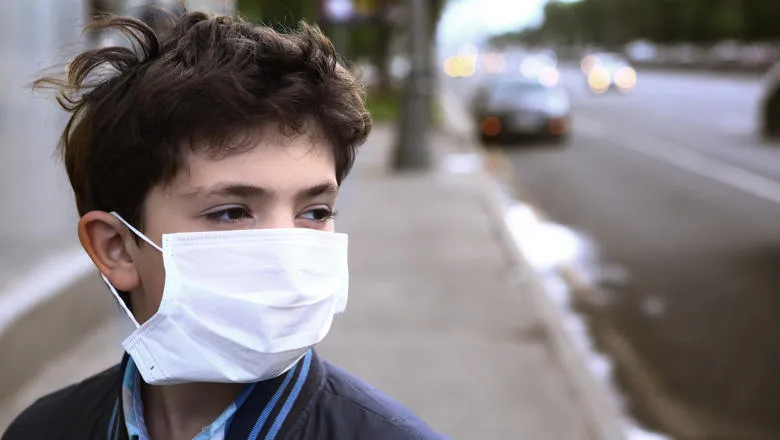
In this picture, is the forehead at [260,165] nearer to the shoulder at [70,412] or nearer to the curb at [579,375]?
the shoulder at [70,412]

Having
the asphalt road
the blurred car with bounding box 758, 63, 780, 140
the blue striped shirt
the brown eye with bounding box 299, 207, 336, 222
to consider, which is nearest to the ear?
the blue striped shirt

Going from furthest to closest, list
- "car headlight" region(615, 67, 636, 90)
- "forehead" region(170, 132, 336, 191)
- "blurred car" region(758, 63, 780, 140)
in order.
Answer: "car headlight" region(615, 67, 636, 90) < "blurred car" region(758, 63, 780, 140) < "forehead" region(170, 132, 336, 191)

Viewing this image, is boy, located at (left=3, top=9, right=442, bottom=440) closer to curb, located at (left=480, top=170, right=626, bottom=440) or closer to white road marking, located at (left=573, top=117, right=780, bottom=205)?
curb, located at (left=480, top=170, right=626, bottom=440)

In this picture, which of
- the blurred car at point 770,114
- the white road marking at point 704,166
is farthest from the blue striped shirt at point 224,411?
the blurred car at point 770,114

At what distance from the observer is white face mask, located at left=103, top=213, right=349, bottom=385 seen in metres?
1.72

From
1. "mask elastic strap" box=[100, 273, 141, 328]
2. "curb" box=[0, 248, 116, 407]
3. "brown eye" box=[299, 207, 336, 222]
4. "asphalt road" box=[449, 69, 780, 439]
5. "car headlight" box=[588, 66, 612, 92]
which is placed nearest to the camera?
"brown eye" box=[299, 207, 336, 222]

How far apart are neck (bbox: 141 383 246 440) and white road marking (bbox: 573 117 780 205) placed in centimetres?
1181

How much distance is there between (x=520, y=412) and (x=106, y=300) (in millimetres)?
2798

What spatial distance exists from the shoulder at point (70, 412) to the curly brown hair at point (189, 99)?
33cm

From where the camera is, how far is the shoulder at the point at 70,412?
1.84m

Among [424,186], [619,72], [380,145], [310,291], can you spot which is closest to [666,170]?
[424,186]

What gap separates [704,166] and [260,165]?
15.8m

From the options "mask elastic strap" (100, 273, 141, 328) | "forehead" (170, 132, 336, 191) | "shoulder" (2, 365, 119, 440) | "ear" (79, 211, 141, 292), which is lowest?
"shoulder" (2, 365, 119, 440)

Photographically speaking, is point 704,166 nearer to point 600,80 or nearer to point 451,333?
point 451,333
